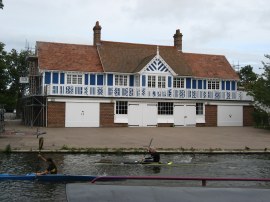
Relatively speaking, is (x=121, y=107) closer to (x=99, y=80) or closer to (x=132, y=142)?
(x=99, y=80)

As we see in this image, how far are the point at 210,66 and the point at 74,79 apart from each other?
57.5ft

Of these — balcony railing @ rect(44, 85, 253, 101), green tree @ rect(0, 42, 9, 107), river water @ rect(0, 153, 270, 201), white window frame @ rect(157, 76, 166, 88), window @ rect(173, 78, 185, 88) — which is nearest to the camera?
river water @ rect(0, 153, 270, 201)

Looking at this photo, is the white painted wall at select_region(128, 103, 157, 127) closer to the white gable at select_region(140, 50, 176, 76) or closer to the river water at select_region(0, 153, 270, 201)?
the white gable at select_region(140, 50, 176, 76)

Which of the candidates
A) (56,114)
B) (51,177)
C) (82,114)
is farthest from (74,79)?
(51,177)

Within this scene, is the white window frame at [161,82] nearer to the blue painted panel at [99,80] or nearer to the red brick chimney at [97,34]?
the blue painted panel at [99,80]

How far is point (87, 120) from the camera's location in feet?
144

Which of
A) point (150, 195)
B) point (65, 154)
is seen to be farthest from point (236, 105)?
point (150, 195)

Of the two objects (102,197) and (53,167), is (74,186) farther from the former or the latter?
(53,167)

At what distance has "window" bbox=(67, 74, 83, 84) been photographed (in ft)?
146

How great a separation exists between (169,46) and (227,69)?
25.9 feet

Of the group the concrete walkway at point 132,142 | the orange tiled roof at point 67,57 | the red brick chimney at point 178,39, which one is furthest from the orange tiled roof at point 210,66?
the concrete walkway at point 132,142

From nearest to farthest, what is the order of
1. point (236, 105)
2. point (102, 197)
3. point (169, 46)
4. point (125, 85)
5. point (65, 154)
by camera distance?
1. point (102, 197)
2. point (65, 154)
3. point (125, 85)
4. point (236, 105)
5. point (169, 46)

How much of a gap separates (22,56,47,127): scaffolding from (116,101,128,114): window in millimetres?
7546

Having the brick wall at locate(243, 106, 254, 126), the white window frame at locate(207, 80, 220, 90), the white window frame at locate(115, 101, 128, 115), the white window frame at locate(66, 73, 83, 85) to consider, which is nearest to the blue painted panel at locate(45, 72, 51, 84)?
the white window frame at locate(66, 73, 83, 85)
